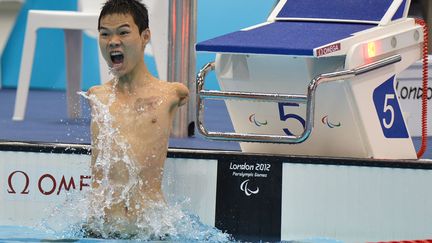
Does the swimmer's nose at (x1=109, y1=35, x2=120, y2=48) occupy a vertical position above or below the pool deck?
above

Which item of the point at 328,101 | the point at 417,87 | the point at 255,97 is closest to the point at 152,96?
the point at 255,97

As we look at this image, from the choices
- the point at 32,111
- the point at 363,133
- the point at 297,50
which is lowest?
the point at 32,111

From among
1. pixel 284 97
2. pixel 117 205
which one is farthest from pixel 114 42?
pixel 284 97

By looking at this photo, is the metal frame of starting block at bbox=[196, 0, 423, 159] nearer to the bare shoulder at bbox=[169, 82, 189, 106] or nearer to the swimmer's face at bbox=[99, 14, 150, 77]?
the bare shoulder at bbox=[169, 82, 189, 106]

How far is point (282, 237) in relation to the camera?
4184mm

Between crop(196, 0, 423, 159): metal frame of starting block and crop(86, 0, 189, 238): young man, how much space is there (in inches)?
12.6

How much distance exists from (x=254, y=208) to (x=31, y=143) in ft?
2.96

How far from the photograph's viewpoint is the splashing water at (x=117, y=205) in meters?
3.87

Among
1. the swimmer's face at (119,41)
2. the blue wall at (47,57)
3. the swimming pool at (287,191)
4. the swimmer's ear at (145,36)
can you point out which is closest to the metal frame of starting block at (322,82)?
the swimming pool at (287,191)

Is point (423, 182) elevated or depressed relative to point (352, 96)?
depressed

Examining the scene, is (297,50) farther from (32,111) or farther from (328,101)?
(32,111)

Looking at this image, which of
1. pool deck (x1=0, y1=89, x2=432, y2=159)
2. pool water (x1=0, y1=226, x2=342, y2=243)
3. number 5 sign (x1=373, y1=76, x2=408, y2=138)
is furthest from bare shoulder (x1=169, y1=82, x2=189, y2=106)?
number 5 sign (x1=373, y1=76, x2=408, y2=138)

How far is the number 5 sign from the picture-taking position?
14.2 ft

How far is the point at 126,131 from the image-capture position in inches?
155
